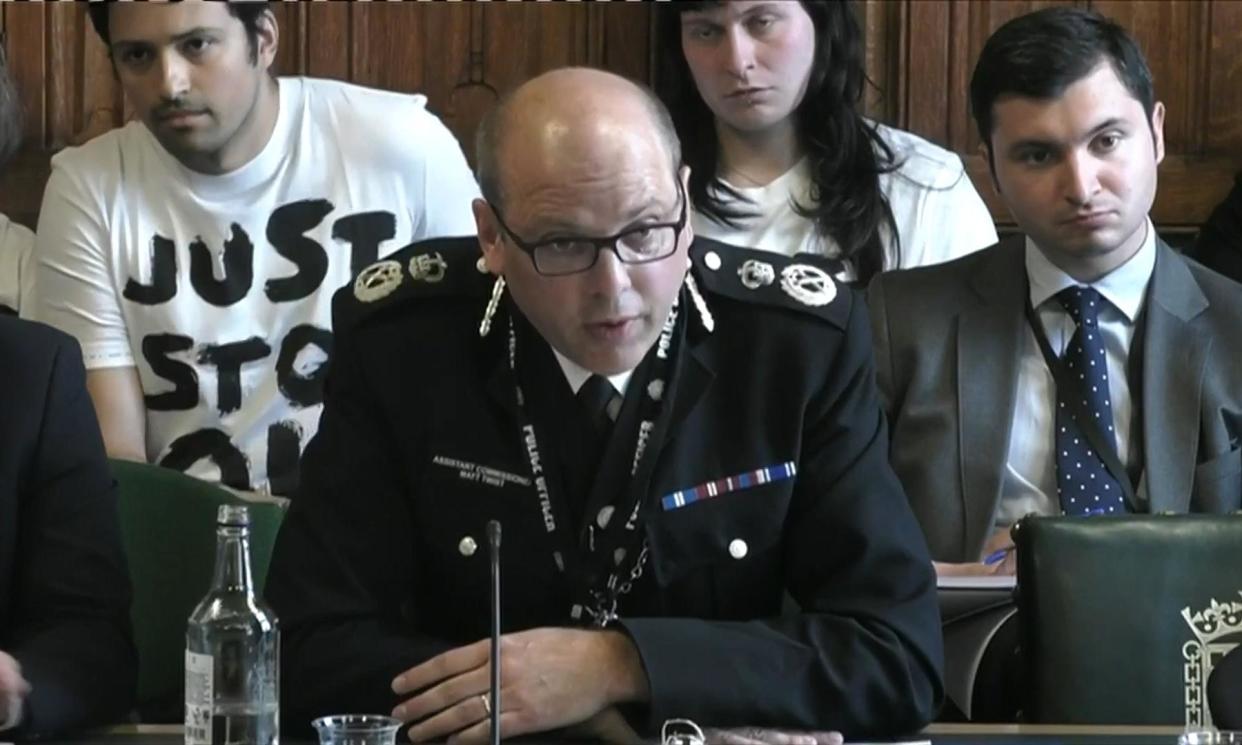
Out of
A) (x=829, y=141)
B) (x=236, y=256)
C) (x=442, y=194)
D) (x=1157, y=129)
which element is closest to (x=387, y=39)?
(x=442, y=194)

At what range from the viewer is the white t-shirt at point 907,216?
131 inches

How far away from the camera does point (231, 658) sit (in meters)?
1.66

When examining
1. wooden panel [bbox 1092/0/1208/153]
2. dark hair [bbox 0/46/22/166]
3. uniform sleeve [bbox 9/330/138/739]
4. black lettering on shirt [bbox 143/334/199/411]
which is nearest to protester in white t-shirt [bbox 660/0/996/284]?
wooden panel [bbox 1092/0/1208/153]

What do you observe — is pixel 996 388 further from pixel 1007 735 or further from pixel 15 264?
pixel 15 264

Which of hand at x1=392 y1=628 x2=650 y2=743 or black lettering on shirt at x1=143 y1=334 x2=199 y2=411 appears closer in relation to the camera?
hand at x1=392 y1=628 x2=650 y2=743

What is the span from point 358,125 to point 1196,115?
5.07 feet

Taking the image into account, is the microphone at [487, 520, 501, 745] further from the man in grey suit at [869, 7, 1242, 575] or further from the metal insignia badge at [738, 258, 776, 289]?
the man in grey suit at [869, 7, 1242, 575]

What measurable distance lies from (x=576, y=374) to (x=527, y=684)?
0.38 metres

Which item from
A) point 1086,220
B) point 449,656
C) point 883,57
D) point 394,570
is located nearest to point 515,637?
point 449,656

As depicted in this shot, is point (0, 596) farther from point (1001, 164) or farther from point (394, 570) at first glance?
point (1001, 164)

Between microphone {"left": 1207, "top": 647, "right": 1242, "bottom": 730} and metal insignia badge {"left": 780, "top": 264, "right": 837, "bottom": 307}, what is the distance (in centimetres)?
57

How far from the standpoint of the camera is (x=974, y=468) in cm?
279

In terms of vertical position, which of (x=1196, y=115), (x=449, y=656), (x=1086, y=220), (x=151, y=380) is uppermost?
(x=1196, y=115)

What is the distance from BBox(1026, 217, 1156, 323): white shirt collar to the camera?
2871 millimetres
